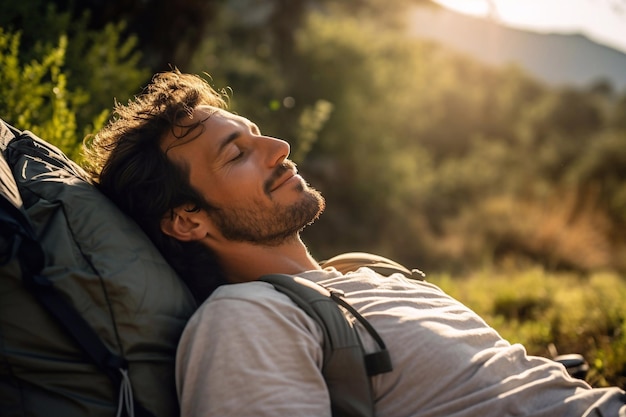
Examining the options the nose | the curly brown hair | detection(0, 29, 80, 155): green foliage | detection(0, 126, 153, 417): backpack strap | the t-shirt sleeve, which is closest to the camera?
the t-shirt sleeve

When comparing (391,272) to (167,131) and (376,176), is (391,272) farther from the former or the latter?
(376,176)

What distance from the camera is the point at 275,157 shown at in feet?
8.66

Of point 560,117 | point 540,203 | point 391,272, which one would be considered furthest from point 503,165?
point 391,272

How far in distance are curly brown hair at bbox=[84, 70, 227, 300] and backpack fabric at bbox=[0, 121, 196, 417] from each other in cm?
27

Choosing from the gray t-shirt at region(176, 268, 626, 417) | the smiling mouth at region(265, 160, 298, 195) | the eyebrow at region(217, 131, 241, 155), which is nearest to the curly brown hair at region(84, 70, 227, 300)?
the eyebrow at region(217, 131, 241, 155)

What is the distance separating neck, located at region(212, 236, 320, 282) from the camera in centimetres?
256

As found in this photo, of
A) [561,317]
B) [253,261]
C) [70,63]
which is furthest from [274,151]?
[561,317]

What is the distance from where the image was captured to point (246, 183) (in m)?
2.56

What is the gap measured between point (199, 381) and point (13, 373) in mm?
524

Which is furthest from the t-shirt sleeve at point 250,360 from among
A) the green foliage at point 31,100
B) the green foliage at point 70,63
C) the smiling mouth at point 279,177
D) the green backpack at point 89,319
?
the green foliage at point 70,63

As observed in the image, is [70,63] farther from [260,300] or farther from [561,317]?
[561,317]

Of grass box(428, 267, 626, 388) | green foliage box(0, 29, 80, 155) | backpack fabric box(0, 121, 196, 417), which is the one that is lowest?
grass box(428, 267, 626, 388)

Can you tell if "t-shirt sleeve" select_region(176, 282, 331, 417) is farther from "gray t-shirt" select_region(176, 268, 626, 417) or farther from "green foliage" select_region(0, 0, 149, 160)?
"green foliage" select_region(0, 0, 149, 160)

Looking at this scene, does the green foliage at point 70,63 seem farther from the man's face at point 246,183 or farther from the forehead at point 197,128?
the man's face at point 246,183
